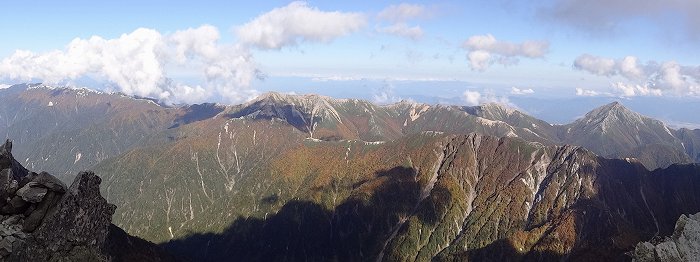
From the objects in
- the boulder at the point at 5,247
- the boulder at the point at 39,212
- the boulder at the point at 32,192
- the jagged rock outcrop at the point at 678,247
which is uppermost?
the boulder at the point at 32,192

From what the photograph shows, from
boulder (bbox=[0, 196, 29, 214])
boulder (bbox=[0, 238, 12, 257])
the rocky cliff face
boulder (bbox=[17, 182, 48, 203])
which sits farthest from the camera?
boulder (bbox=[17, 182, 48, 203])

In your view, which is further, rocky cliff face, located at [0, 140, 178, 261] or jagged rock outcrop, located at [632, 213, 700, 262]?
jagged rock outcrop, located at [632, 213, 700, 262]

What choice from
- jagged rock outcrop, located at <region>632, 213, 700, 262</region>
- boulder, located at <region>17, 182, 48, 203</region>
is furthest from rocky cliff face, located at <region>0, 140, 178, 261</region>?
jagged rock outcrop, located at <region>632, 213, 700, 262</region>

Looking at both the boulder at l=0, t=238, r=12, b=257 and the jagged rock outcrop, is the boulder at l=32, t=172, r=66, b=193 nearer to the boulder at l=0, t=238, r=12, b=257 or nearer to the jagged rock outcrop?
A: the boulder at l=0, t=238, r=12, b=257

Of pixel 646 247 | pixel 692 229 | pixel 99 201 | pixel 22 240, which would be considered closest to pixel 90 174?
pixel 99 201

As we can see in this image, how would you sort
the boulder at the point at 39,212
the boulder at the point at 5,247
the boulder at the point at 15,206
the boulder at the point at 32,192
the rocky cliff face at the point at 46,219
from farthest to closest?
1. the boulder at the point at 32,192
2. the boulder at the point at 39,212
3. the boulder at the point at 15,206
4. the rocky cliff face at the point at 46,219
5. the boulder at the point at 5,247

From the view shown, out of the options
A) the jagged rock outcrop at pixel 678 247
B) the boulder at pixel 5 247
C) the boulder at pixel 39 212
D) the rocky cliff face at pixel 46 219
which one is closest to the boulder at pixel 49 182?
the rocky cliff face at pixel 46 219

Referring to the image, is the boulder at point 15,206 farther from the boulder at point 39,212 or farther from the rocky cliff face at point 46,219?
the boulder at point 39,212

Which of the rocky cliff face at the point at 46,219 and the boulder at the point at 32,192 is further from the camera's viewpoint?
the boulder at the point at 32,192

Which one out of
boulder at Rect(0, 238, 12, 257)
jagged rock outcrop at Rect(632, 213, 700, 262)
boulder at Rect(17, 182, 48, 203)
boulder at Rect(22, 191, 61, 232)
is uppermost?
boulder at Rect(17, 182, 48, 203)
